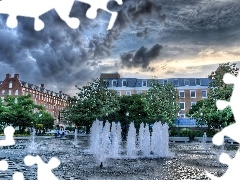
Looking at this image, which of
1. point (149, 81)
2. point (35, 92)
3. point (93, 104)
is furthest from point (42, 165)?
point (35, 92)

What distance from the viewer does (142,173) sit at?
10023 millimetres

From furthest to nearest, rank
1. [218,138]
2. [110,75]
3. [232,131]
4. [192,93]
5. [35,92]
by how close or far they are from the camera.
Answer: [35,92] → [110,75] → [192,93] → [232,131] → [218,138]

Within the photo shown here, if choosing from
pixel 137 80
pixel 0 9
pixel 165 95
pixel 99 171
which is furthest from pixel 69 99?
pixel 0 9

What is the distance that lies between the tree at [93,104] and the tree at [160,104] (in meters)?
3.38

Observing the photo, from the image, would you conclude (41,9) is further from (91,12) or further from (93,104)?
(93,104)

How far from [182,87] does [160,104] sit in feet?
56.1

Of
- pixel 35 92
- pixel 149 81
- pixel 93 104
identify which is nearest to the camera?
pixel 93 104

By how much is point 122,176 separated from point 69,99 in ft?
86.2

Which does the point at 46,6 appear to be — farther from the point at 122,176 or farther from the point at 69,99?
the point at 69,99

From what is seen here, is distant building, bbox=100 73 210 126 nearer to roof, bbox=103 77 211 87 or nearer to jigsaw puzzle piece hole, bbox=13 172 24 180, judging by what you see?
roof, bbox=103 77 211 87

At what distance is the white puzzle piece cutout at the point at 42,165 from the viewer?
243cm

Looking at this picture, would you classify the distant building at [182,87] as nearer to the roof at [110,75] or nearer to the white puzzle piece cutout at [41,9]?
the roof at [110,75]

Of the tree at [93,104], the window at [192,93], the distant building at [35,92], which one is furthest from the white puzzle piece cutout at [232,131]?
the distant building at [35,92]

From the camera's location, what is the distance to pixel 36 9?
2.78 metres
